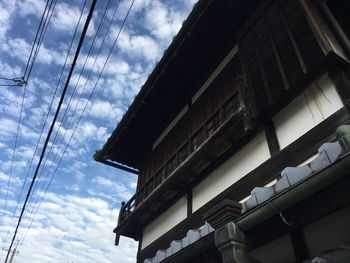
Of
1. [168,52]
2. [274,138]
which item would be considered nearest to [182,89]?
[168,52]

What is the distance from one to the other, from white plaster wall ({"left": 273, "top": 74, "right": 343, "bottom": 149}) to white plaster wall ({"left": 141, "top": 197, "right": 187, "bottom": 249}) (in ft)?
13.2

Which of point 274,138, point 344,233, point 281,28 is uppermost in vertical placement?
point 281,28

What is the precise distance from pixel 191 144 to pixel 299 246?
4.39 meters

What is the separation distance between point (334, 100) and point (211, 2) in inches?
192

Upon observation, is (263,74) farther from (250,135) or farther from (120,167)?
(120,167)

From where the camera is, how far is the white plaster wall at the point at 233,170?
21.9ft

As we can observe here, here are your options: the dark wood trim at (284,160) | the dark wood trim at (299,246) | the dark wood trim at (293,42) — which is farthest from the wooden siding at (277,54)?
the dark wood trim at (299,246)

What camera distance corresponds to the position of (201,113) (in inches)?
387

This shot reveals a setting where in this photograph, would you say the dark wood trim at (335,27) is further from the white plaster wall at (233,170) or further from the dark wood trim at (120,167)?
the dark wood trim at (120,167)

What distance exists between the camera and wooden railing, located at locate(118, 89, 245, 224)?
772 centimetres

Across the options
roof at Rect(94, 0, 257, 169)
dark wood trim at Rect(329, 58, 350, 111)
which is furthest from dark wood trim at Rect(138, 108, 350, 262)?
roof at Rect(94, 0, 257, 169)

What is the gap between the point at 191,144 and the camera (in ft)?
28.9

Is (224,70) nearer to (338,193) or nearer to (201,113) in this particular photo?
(201,113)

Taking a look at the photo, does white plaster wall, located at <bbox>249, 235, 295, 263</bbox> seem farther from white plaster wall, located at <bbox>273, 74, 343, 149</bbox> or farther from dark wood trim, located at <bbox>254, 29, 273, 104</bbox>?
dark wood trim, located at <bbox>254, 29, 273, 104</bbox>
